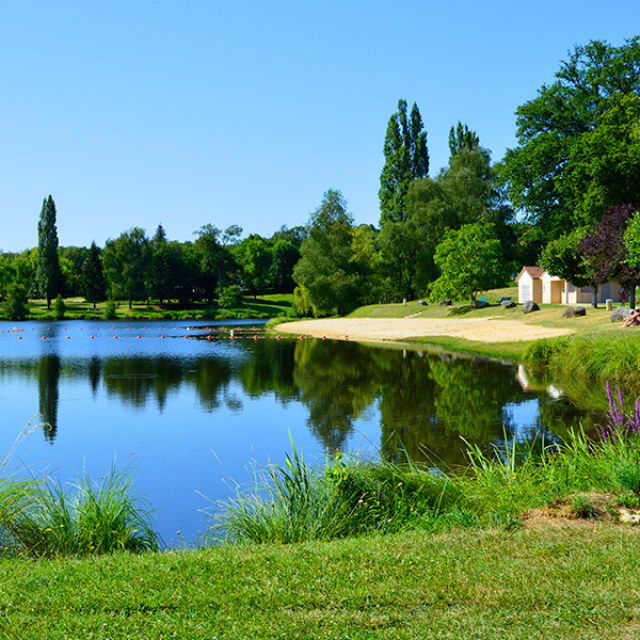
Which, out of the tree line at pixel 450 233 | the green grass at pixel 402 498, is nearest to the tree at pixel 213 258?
the tree line at pixel 450 233

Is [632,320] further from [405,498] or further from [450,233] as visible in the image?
[450,233]

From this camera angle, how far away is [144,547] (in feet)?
20.2

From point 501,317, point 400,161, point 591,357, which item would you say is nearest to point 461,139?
point 400,161

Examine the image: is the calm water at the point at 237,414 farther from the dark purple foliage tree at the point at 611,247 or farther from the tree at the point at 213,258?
the tree at the point at 213,258

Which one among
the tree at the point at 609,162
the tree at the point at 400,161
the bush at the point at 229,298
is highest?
the tree at the point at 400,161

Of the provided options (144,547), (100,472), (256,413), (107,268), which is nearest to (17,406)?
(256,413)

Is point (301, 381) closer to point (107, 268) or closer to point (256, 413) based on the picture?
point (256, 413)

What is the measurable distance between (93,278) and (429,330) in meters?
71.2

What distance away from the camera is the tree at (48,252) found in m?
85.9

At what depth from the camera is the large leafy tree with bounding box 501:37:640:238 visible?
33688mm

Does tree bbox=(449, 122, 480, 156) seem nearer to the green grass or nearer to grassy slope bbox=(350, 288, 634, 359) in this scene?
grassy slope bbox=(350, 288, 634, 359)

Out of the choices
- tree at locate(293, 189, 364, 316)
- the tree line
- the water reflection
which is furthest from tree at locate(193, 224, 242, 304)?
the water reflection

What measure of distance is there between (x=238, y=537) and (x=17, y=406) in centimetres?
1257

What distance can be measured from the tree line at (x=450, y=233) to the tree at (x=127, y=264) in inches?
7.0
